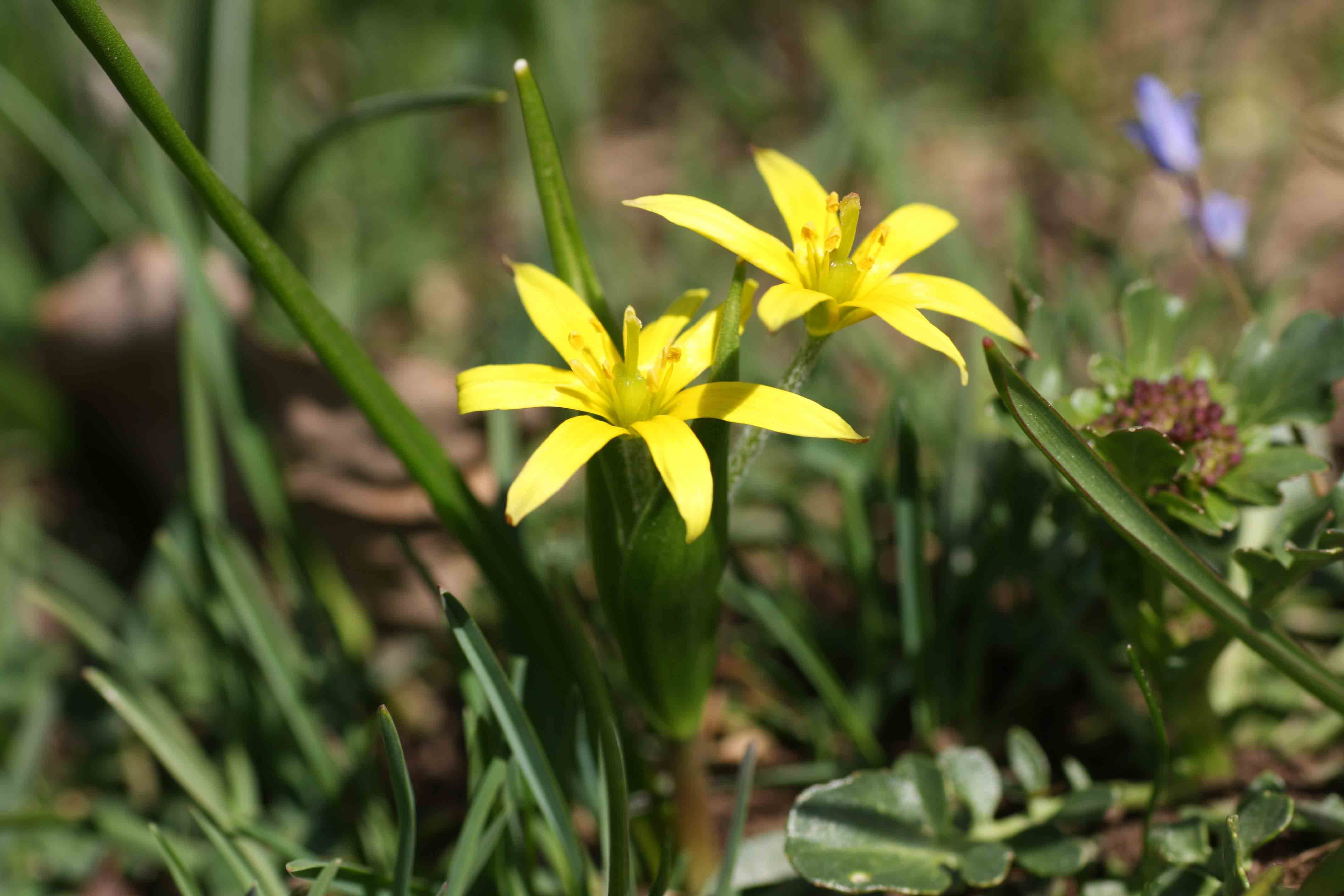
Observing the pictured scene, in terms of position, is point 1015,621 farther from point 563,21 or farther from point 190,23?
point 563,21

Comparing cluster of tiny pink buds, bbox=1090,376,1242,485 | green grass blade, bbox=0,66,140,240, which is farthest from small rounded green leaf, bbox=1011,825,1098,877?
green grass blade, bbox=0,66,140,240

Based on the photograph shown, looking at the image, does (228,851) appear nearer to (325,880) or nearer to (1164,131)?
(325,880)

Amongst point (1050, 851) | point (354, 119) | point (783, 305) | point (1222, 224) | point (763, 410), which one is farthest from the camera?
point (1222, 224)

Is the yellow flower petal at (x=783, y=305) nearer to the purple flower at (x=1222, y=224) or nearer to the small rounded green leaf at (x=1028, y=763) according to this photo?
the small rounded green leaf at (x=1028, y=763)

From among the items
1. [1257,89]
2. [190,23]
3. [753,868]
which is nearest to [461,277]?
[190,23]

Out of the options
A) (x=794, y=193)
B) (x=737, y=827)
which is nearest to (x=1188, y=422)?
(x=794, y=193)

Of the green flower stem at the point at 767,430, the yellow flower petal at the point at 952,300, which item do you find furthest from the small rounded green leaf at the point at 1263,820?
the green flower stem at the point at 767,430
